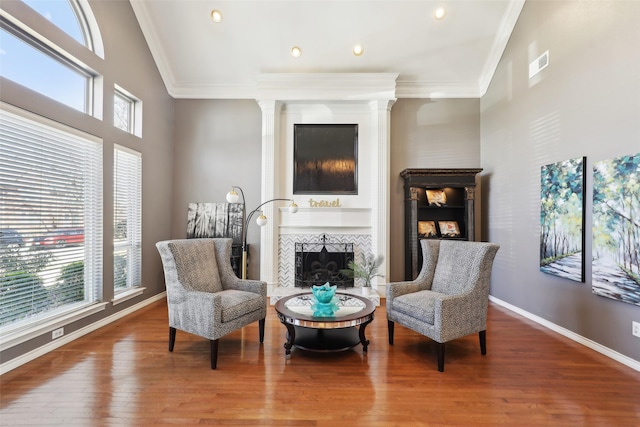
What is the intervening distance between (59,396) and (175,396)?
32.1 inches

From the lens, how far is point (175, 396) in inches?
80.2

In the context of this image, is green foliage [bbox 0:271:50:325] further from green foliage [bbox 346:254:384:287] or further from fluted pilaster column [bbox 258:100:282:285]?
green foliage [bbox 346:254:384:287]

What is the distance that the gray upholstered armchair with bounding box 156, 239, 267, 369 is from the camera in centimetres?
246

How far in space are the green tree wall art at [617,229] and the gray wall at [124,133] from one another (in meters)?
5.21

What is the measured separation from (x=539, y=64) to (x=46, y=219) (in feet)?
18.6

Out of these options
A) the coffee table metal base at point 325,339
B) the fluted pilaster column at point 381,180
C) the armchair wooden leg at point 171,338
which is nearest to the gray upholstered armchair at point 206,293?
the armchair wooden leg at point 171,338

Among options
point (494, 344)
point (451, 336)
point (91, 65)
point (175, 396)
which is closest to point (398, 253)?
point (494, 344)

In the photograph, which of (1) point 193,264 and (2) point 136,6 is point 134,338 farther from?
(2) point 136,6

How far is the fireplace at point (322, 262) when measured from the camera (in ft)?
15.3

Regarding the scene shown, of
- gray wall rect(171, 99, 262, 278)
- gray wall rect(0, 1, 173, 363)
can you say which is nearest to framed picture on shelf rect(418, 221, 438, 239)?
gray wall rect(171, 99, 262, 278)

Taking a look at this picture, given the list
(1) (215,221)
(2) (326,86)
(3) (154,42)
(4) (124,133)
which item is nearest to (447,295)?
(2) (326,86)

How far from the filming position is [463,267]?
9.27 feet

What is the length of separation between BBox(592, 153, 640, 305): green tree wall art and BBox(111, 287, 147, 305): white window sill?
523 centimetres

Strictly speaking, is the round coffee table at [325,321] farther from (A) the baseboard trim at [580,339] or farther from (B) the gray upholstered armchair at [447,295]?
(A) the baseboard trim at [580,339]
